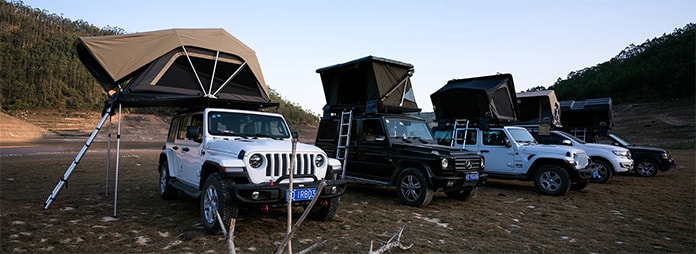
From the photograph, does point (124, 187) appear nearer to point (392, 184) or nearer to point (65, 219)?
point (65, 219)

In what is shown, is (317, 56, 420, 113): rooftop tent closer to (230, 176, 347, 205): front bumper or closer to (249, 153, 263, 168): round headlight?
(249, 153, 263, 168): round headlight

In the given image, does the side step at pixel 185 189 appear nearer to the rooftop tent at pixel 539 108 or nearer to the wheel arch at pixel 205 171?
the wheel arch at pixel 205 171

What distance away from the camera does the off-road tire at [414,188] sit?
6.99 meters

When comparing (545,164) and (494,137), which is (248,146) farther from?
(545,164)

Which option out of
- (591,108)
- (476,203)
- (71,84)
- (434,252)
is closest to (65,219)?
(434,252)

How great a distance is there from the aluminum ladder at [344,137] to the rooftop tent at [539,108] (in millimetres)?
8182

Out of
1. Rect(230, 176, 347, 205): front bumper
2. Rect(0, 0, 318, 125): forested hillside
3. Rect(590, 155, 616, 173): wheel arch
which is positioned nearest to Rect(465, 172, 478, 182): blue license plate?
Rect(230, 176, 347, 205): front bumper

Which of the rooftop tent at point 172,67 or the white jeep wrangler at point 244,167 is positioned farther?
the rooftop tent at point 172,67

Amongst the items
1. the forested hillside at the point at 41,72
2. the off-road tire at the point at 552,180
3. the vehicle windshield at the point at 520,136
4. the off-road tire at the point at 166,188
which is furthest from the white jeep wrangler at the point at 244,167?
the forested hillside at the point at 41,72

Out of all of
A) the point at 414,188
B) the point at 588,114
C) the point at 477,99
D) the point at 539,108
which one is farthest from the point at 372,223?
the point at 588,114

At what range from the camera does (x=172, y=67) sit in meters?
6.88

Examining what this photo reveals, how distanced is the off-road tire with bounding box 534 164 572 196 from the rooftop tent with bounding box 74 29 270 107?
678cm

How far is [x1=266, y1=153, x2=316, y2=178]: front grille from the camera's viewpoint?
4.99 metres

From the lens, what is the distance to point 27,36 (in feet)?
193
